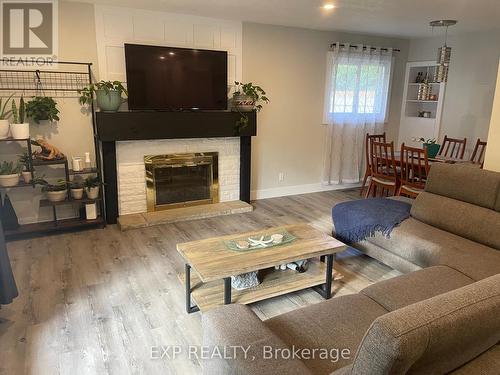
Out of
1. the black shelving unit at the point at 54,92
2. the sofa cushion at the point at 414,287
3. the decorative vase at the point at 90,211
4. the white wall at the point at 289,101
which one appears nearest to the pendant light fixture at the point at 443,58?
the white wall at the point at 289,101

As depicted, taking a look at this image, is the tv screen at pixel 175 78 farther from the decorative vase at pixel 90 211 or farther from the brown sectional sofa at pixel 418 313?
the brown sectional sofa at pixel 418 313

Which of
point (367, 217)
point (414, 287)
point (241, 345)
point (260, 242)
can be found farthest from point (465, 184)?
point (241, 345)

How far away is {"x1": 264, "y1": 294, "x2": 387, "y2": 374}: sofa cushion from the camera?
60.7 inches

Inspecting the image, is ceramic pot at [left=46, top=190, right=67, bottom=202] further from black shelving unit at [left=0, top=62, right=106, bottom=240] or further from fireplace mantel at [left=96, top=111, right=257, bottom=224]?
fireplace mantel at [left=96, top=111, right=257, bottom=224]

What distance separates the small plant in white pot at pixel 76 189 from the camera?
3.87 metres

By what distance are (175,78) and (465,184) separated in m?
3.10

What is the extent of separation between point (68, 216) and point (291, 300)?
2.80 metres

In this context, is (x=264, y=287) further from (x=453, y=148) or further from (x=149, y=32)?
(x=453, y=148)

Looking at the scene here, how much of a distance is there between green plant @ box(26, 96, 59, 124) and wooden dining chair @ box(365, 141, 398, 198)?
12.2 feet

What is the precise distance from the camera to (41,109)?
143 inches

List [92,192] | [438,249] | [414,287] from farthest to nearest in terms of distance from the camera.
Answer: [92,192]
[438,249]
[414,287]

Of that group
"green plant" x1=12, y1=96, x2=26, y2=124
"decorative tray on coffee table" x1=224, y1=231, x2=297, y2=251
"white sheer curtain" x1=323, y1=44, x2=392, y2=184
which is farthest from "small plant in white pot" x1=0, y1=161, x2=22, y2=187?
"white sheer curtain" x1=323, y1=44, x2=392, y2=184

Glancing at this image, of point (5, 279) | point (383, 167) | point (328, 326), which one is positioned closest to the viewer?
point (328, 326)

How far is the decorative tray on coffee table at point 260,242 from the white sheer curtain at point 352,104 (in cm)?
321
